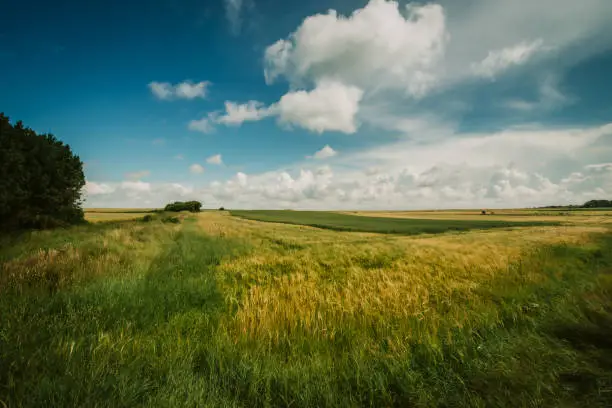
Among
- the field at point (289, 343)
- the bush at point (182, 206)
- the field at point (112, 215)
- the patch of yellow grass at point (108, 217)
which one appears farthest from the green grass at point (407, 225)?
the bush at point (182, 206)

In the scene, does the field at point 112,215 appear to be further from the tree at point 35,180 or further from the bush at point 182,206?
the tree at point 35,180

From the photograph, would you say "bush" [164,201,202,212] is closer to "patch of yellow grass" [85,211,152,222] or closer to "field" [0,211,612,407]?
"patch of yellow grass" [85,211,152,222]

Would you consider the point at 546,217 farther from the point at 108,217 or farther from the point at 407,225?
the point at 108,217

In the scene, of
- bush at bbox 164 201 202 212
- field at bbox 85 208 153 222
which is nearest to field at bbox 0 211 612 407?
field at bbox 85 208 153 222

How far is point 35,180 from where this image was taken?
30281 millimetres

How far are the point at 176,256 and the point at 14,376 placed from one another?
26.0ft

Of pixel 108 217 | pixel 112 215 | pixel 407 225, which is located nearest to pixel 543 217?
pixel 407 225

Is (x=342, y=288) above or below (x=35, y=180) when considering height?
below

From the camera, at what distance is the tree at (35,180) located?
26922 millimetres

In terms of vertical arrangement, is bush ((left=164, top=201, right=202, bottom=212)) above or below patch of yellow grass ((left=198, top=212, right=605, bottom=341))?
above

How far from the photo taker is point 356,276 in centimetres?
741

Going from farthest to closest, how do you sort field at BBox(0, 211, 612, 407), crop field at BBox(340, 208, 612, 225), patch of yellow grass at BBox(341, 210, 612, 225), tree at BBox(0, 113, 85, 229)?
crop field at BBox(340, 208, 612, 225)
patch of yellow grass at BBox(341, 210, 612, 225)
tree at BBox(0, 113, 85, 229)
field at BBox(0, 211, 612, 407)

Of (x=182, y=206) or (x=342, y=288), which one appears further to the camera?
(x=182, y=206)

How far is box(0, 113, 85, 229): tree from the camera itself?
26.9m
